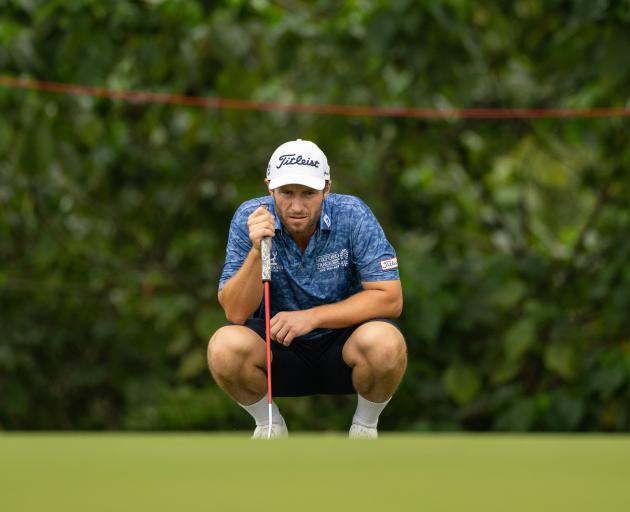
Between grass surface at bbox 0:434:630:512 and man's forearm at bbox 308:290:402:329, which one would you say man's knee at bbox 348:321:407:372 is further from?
grass surface at bbox 0:434:630:512

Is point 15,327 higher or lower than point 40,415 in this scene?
higher

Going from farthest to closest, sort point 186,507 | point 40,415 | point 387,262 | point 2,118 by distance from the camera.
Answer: point 40,415 < point 2,118 < point 387,262 < point 186,507

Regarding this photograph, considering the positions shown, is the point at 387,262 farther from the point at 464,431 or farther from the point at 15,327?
the point at 15,327

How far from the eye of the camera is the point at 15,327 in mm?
8594

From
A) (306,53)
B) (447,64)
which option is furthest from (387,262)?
(306,53)

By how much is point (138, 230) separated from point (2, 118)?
1528mm

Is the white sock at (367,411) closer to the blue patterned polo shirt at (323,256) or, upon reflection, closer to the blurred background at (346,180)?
the blue patterned polo shirt at (323,256)

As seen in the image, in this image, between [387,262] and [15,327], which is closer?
[387,262]

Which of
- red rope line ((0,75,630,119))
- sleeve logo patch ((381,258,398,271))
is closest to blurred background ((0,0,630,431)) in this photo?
red rope line ((0,75,630,119))

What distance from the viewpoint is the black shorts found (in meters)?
3.63

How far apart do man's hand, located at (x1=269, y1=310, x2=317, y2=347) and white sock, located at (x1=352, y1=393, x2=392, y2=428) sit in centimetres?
42

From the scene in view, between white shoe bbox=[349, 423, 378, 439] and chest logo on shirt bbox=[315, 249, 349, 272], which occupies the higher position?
chest logo on shirt bbox=[315, 249, 349, 272]

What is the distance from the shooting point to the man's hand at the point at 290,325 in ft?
10.9

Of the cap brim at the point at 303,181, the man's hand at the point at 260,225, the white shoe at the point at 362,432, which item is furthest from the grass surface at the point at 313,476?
the cap brim at the point at 303,181
